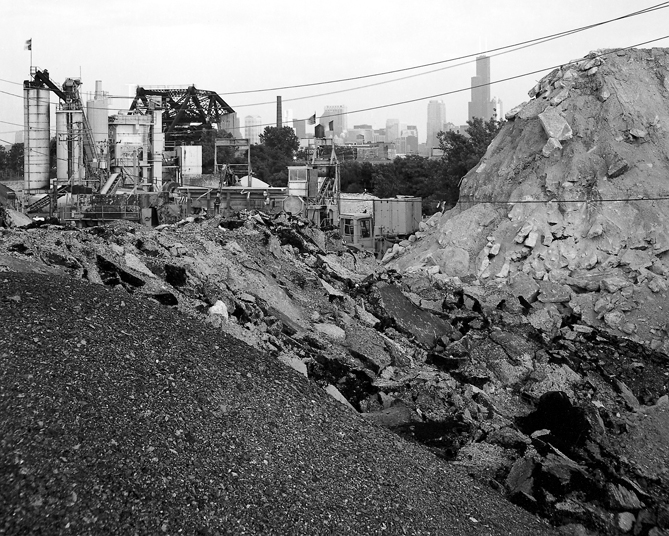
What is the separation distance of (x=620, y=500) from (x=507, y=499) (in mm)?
1436

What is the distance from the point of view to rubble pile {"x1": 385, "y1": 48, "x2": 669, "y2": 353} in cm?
1828

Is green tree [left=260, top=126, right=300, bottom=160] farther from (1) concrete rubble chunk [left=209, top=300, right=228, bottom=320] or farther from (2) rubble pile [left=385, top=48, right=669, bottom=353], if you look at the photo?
(1) concrete rubble chunk [left=209, top=300, right=228, bottom=320]

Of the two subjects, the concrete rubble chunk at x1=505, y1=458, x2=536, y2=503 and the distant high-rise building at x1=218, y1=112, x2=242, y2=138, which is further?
the distant high-rise building at x1=218, y1=112, x2=242, y2=138

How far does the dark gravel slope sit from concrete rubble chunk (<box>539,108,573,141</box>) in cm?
1754

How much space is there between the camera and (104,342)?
711cm

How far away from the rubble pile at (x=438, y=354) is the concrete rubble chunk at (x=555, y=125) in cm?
754

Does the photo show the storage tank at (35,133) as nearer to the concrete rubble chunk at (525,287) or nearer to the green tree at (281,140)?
the concrete rubble chunk at (525,287)

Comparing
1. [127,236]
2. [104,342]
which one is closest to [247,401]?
[104,342]

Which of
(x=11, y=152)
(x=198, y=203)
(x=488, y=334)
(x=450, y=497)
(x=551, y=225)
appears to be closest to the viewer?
(x=450, y=497)

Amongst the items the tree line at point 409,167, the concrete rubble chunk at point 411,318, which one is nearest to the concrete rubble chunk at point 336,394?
the concrete rubble chunk at point 411,318

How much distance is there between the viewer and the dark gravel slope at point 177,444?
529 cm

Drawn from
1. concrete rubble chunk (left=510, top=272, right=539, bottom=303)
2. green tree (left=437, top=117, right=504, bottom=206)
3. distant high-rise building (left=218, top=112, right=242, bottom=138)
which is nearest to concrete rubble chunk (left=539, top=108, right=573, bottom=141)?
concrete rubble chunk (left=510, top=272, right=539, bottom=303)

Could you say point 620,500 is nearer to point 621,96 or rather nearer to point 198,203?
point 621,96

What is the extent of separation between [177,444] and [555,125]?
2001cm
